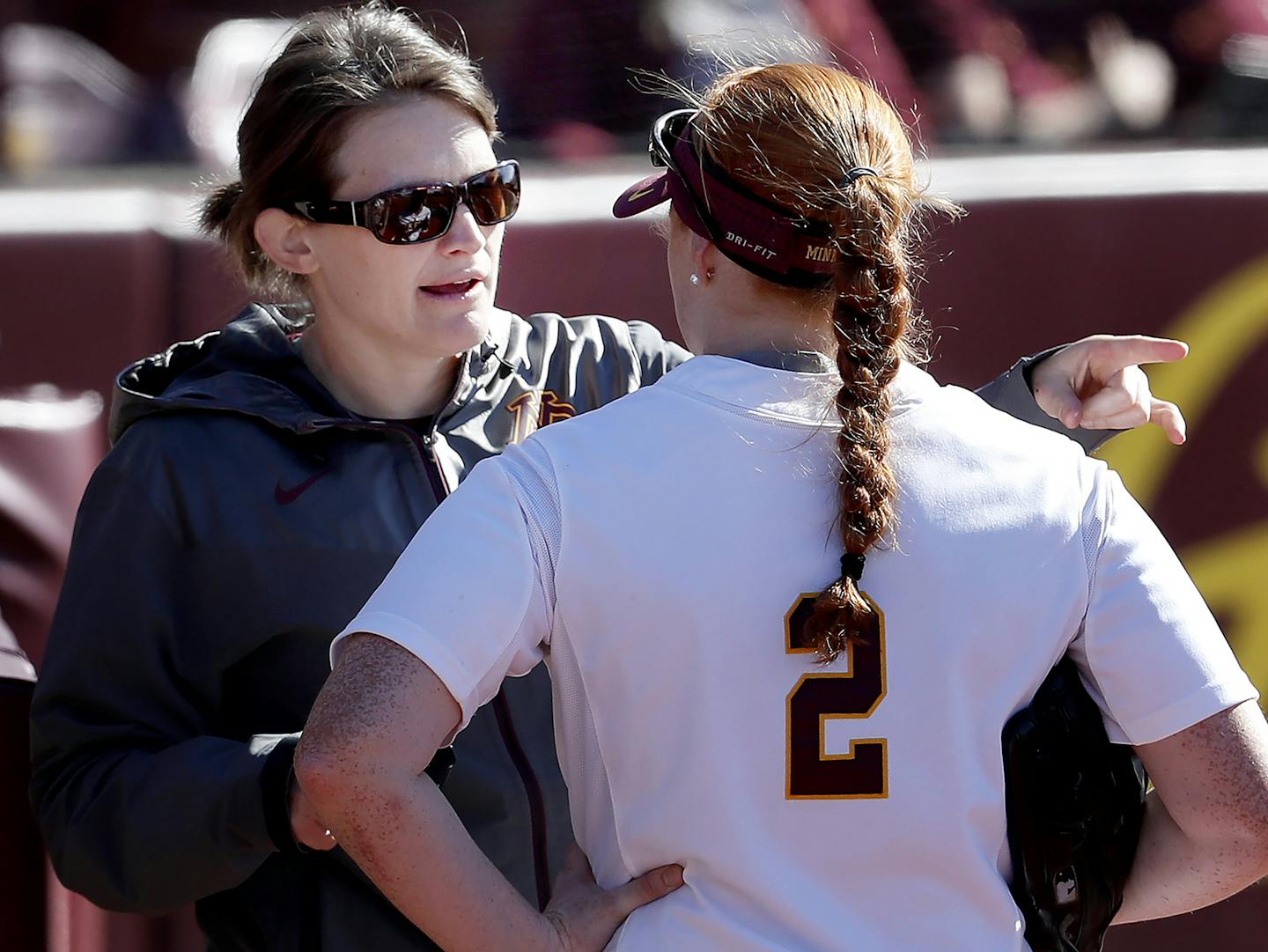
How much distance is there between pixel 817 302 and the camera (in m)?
1.34

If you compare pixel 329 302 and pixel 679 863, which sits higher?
pixel 329 302

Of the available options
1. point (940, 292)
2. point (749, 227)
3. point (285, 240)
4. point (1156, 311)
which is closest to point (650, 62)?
point (940, 292)

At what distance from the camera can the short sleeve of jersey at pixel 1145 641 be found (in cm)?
127

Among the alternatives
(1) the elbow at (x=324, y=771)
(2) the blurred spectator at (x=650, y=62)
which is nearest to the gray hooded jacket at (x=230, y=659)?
(1) the elbow at (x=324, y=771)

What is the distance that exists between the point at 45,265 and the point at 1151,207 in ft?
6.66

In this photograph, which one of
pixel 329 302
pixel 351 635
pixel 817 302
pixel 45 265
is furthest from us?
pixel 45 265

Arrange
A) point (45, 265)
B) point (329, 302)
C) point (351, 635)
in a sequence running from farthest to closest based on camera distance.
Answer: point (45, 265)
point (329, 302)
point (351, 635)

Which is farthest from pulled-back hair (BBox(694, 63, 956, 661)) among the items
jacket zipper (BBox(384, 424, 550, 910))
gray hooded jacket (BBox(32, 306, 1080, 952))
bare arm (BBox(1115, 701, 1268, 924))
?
jacket zipper (BBox(384, 424, 550, 910))

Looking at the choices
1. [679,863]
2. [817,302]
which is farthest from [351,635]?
[817,302]

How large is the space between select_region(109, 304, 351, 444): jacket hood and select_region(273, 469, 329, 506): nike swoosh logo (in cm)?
6

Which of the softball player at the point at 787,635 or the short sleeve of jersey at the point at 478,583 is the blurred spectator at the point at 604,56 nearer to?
the softball player at the point at 787,635

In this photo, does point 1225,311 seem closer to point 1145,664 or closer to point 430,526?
point 1145,664

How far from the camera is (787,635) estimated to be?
1.23 metres

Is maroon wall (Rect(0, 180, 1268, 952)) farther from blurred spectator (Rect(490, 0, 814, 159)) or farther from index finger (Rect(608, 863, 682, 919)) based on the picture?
index finger (Rect(608, 863, 682, 919))
